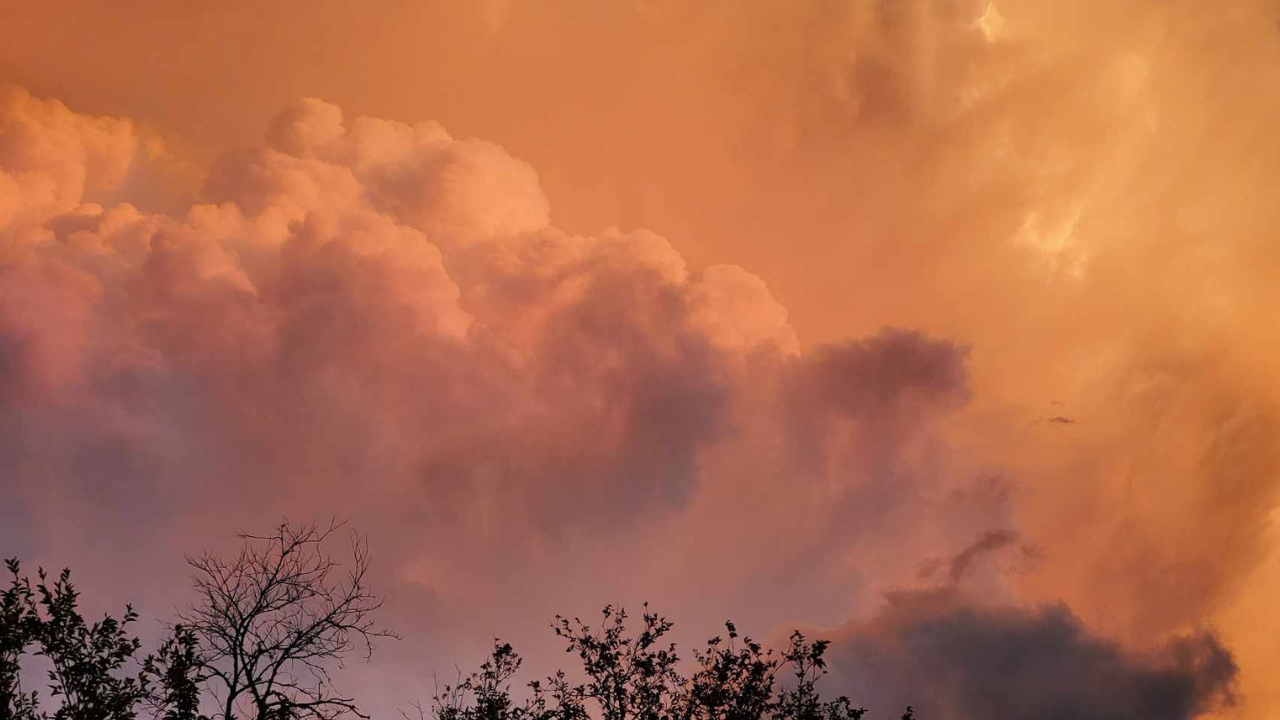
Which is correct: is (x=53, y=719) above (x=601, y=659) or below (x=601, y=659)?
below

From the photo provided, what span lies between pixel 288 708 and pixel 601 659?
13.3m

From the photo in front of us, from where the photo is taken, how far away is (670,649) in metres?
31.5

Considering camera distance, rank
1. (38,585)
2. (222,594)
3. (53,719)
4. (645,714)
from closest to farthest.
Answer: (53,719) → (38,585) → (222,594) → (645,714)

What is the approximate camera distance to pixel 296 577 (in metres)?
22.5

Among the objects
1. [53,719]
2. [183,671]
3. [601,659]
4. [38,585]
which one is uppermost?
[601,659]

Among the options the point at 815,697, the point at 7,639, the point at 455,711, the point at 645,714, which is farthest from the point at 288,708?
the point at 815,697

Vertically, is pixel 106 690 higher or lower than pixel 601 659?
lower

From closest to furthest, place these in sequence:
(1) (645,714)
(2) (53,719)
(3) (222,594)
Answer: (2) (53,719)
(3) (222,594)
(1) (645,714)

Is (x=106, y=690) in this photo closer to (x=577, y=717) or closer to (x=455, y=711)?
(x=455, y=711)

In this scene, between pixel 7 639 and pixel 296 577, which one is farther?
pixel 296 577

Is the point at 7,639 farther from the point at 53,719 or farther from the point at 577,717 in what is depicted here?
the point at 577,717

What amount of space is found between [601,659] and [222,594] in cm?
1407

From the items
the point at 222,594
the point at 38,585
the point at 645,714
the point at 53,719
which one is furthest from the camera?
the point at 645,714

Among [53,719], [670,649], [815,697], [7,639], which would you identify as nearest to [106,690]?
[53,719]
